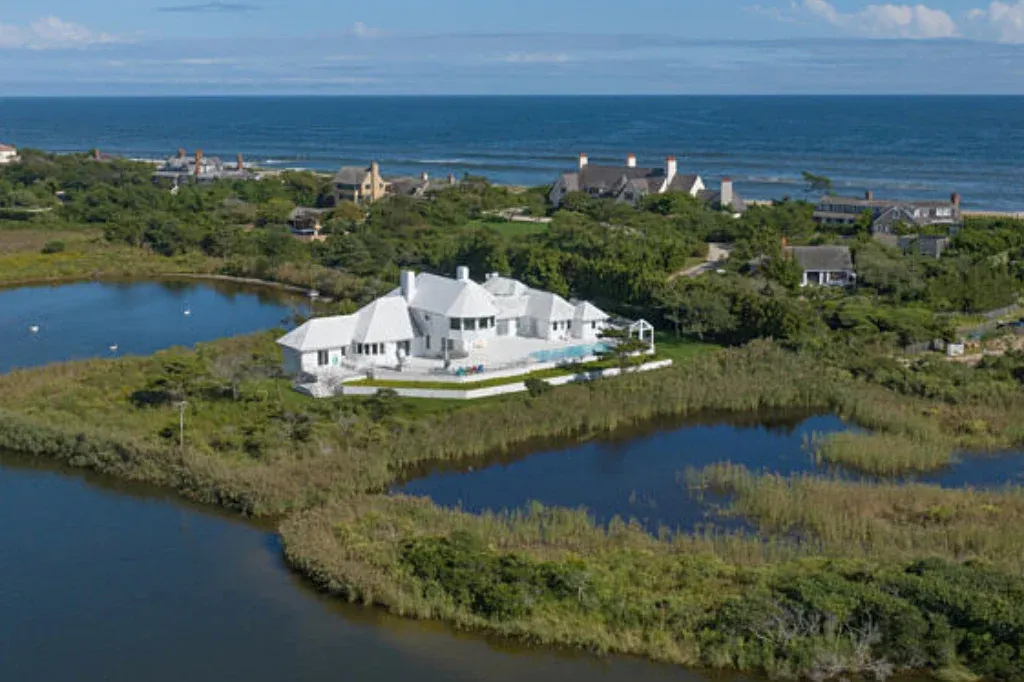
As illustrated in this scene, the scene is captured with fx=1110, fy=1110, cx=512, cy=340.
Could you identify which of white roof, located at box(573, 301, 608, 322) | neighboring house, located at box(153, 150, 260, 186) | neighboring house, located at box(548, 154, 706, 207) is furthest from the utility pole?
neighboring house, located at box(153, 150, 260, 186)

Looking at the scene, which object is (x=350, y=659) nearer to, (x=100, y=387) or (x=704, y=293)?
(x=100, y=387)

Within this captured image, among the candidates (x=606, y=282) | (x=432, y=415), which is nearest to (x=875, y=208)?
(x=606, y=282)

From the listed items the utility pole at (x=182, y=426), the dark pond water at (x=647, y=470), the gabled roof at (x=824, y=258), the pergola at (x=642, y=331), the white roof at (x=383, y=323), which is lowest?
the dark pond water at (x=647, y=470)

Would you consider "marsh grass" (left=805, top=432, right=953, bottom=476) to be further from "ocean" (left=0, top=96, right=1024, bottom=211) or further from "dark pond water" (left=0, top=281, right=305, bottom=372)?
"ocean" (left=0, top=96, right=1024, bottom=211)

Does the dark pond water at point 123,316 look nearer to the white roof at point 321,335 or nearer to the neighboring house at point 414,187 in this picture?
the white roof at point 321,335

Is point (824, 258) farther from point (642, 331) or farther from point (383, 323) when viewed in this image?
point (383, 323)

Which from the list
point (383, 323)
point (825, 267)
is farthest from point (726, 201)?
point (383, 323)

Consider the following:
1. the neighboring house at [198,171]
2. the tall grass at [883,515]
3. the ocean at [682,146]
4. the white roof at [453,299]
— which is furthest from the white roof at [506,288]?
the neighboring house at [198,171]
